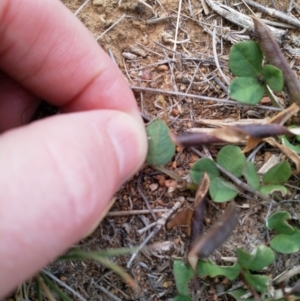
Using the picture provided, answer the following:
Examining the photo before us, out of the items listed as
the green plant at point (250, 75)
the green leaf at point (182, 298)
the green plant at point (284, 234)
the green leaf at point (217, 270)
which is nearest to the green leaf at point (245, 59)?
the green plant at point (250, 75)

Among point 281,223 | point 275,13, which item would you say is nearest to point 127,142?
point 281,223

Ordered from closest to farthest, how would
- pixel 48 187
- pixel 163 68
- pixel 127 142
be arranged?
pixel 48 187
pixel 127 142
pixel 163 68

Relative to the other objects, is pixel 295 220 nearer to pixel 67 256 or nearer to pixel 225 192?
pixel 225 192

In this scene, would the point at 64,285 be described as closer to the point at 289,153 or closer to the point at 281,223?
the point at 281,223

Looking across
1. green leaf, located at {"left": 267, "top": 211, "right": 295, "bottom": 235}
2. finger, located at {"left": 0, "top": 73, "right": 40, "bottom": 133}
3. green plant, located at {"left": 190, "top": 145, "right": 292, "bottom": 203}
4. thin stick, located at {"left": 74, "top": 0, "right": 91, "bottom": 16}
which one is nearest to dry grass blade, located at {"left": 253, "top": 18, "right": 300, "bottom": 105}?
A: green plant, located at {"left": 190, "top": 145, "right": 292, "bottom": 203}

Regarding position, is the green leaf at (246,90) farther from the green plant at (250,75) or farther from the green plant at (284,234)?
the green plant at (284,234)

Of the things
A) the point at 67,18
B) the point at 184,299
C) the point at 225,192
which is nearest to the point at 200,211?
the point at 225,192
